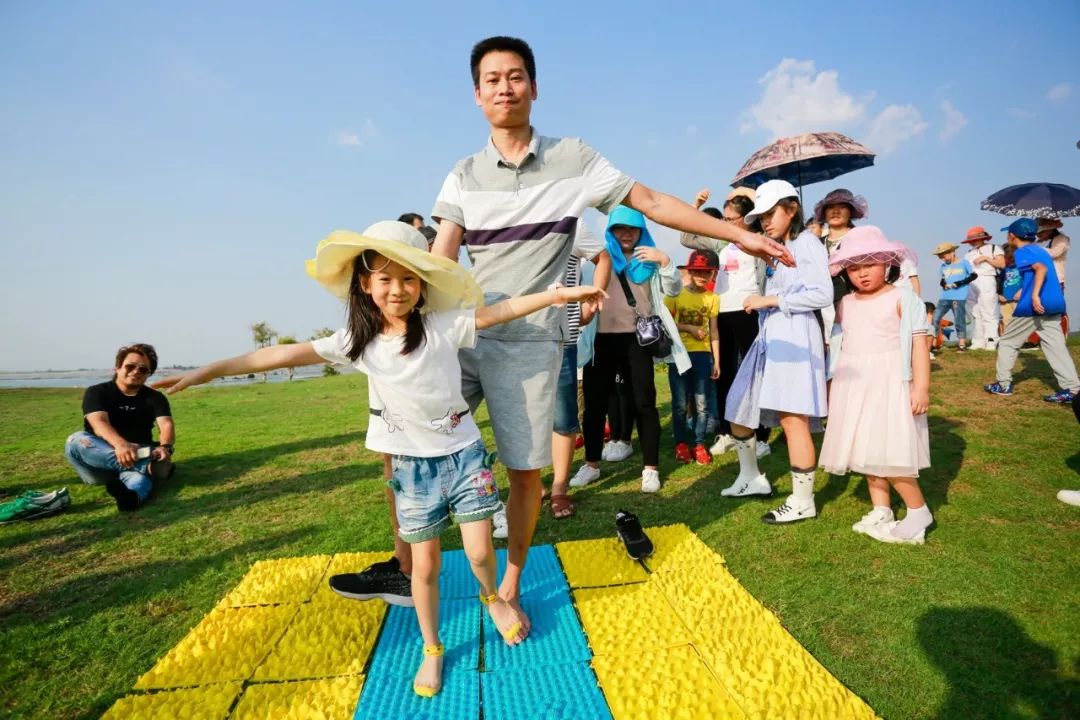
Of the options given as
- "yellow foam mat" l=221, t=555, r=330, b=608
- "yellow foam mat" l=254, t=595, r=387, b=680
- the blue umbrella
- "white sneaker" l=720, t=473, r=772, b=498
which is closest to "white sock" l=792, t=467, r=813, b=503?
"white sneaker" l=720, t=473, r=772, b=498

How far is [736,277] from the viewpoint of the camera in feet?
17.2

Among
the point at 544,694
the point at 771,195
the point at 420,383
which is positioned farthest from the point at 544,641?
the point at 771,195

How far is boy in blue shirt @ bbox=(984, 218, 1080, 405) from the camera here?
6.35 m

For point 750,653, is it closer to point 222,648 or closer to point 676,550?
point 676,550

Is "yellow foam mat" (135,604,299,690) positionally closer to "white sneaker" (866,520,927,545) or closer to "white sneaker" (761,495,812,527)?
"white sneaker" (761,495,812,527)

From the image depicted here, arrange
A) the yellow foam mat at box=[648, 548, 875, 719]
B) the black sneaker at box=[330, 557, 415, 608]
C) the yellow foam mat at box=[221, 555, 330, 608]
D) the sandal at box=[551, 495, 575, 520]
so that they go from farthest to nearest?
the sandal at box=[551, 495, 575, 520]
the yellow foam mat at box=[221, 555, 330, 608]
the black sneaker at box=[330, 557, 415, 608]
the yellow foam mat at box=[648, 548, 875, 719]

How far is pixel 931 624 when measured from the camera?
8.13ft

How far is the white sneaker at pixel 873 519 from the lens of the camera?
11.5 feet

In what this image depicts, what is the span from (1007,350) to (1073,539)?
4737 mm

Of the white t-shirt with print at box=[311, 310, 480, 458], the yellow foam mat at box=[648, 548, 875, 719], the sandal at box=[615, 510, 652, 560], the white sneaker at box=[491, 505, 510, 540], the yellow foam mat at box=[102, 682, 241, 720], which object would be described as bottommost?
the white sneaker at box=[491, 505, 510, 540]

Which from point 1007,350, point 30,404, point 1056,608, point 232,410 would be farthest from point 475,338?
point 30,404

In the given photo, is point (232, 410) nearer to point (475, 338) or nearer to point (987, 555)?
point (475, 338)

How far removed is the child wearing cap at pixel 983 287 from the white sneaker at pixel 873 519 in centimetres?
933

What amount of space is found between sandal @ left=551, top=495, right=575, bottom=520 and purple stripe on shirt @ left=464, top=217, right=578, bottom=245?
7.84 feet
